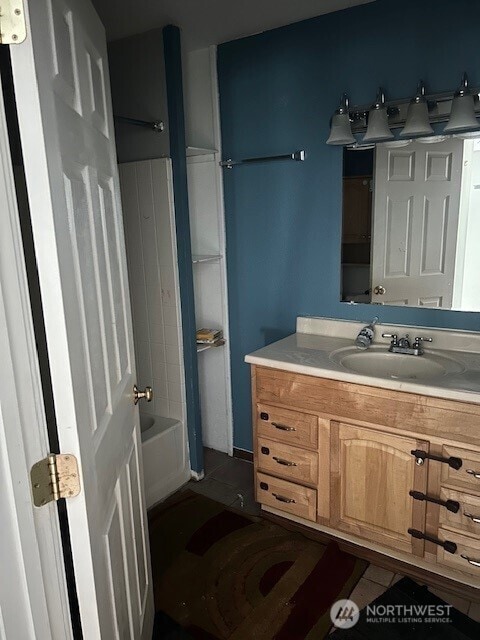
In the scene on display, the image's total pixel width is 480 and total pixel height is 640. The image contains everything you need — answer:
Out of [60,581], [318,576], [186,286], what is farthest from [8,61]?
[318,576]

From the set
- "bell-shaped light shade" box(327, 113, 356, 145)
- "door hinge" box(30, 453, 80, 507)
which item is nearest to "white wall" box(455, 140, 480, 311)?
"bell-shaped light shade" box(327, 113, 356, 145)

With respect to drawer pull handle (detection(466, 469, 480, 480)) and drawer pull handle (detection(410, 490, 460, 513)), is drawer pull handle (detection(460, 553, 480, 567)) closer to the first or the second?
drawer pull handle (detection(410, 490, 460, 513))

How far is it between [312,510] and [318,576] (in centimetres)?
25

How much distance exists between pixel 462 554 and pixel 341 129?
1.75 metres

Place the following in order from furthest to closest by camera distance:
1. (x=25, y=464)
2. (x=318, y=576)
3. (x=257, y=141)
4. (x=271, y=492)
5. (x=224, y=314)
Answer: (x=224, y=314) < (x=257, y=141) < (x=271, y=492) < (x=318, y=576) < (x=25, y=464)

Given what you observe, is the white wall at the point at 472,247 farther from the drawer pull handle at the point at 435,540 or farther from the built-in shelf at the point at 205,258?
the built-in shelf at the point at 205,258

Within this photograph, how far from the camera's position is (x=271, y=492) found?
2156mm

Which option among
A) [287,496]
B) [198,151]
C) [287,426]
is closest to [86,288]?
[287,426]

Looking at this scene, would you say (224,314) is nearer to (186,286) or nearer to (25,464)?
(186,286)

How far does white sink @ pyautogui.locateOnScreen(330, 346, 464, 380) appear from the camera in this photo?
1940 mm

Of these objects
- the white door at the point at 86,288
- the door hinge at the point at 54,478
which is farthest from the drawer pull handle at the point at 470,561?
the door hinge at the point at 54,478

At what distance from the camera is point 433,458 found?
169 cm

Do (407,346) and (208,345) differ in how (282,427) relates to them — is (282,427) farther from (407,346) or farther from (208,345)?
(208,345)

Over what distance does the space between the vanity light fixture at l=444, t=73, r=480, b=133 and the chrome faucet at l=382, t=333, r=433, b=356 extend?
86 cm
